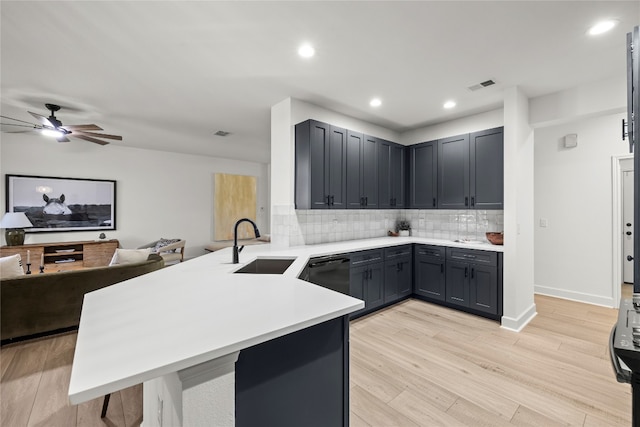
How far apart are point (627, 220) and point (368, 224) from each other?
388cm

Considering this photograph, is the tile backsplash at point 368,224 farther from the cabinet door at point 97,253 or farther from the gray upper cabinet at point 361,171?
the cabinet door at point 97,253

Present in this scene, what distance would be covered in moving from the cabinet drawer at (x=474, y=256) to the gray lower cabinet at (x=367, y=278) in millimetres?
930

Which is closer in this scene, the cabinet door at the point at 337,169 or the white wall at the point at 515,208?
the white wall at the point at 515,208

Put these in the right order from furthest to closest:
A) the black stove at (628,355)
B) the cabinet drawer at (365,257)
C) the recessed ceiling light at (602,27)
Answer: the cabinet drawer at (365,257) → the recessed ceiling light at (602,27) → the black stove at (628,355)

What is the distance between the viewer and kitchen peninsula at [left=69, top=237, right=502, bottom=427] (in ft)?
2.64

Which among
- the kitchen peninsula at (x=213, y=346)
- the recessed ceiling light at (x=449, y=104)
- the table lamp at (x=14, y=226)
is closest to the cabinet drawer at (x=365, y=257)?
the kitchen peninsula at (x=213, y=346)

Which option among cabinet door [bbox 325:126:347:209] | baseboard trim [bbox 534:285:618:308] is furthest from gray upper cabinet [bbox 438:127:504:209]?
baseboard trim [bbox 534:285:618:308]

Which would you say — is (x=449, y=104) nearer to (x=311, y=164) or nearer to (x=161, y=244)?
(x=311, y=164)

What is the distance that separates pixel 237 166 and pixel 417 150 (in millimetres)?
4702

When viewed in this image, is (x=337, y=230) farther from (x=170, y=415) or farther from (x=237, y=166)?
(x=237, y=166)

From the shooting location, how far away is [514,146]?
10.2ft

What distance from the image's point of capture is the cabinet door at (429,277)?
374 cm

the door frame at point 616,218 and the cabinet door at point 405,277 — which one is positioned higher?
the door frame at point 616,218

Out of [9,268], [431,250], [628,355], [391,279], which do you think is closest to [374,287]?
[391,279]
